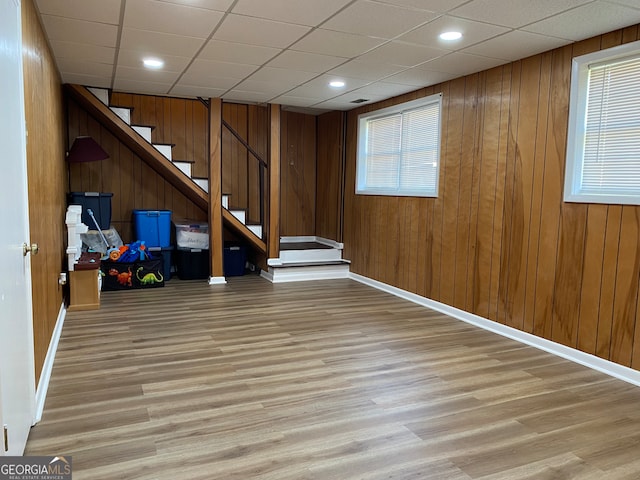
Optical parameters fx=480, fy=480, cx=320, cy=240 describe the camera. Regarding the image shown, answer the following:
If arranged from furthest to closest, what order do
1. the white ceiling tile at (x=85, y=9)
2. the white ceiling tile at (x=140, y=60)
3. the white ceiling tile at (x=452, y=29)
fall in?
1. the white ceiling tile at (x=140, y=60)
2. the white ceiling tile at (x=452, y=29)
3. the white ceiling tile at (x=85, y=9)

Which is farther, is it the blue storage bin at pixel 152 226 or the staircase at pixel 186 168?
the blue storage bin at pixel 152 226

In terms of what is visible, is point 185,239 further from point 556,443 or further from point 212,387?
point 556,443

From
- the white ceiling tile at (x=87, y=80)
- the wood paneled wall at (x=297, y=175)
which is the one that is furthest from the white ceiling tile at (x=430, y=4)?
the wood paneled wall at (x=297, y=175)

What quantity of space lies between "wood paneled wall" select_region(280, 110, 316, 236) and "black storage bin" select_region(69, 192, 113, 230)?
2855mm

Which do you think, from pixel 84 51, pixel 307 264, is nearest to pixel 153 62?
pixel 84 51

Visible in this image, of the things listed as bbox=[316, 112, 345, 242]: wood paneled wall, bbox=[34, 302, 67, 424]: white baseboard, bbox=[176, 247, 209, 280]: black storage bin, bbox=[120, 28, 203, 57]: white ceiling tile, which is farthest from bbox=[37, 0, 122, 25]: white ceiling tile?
bbox=[316, 112, 345, 242]: wood paneled wall

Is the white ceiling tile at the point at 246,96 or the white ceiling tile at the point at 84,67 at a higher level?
the white ceiling tile at the point at 246,96

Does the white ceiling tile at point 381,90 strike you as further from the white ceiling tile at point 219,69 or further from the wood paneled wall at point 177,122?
the wood paneled wall at point 177,122

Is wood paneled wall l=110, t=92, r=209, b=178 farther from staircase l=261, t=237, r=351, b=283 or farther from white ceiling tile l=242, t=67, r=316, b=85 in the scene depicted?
white ceiling tile l=242, t=67, r=316, b=85

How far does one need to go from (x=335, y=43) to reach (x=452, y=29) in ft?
3.03

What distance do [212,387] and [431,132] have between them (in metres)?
3.74

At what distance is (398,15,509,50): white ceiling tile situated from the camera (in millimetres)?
3338

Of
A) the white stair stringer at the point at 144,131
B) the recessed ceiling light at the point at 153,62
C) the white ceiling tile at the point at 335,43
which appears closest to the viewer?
the white ceiling tile at the point at 335,43

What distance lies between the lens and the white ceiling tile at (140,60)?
4320 millimetres
